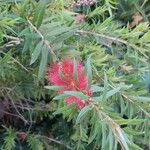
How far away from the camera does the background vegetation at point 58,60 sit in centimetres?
70

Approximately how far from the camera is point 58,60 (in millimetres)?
757

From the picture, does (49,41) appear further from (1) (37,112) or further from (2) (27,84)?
(1) (37,112)

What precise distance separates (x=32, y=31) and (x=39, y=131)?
467mm

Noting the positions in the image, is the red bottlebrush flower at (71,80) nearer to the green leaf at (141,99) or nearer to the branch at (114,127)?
the branch at (114,127)

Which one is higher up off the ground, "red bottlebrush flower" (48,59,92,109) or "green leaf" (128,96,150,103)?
"red bottlebrush flower" (48,59,92,109)

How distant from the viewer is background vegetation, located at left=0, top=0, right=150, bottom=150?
70cm

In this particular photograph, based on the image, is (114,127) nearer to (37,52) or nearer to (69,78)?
(69,78)

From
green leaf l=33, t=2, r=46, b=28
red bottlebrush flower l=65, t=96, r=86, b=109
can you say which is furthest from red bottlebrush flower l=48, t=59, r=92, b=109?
green leaf l=33, t=2, r=46, b=28

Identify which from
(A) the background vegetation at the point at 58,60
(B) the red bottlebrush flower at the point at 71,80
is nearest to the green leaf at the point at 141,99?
(A) the background vegetation at the point at 58,60

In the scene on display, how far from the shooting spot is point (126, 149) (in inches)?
23.8

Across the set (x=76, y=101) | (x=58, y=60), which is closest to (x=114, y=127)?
(x=76, y=101)

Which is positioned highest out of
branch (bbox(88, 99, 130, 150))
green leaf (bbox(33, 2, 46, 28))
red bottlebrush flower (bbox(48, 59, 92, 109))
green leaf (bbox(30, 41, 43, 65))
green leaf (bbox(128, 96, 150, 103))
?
green leaf (bbox(33, 2, 46, 28))

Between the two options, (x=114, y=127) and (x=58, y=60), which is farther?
(x=58, y=60)

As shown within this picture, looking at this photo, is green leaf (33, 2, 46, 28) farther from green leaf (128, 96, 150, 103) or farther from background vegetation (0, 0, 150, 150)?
green leaf (128, 96, 150, 103)
